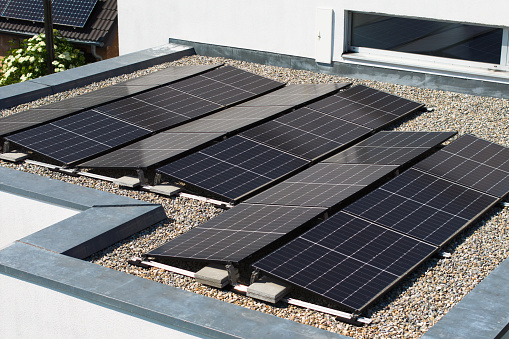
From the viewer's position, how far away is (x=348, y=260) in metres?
10.2

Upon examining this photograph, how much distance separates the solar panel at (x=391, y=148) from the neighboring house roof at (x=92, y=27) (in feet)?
44.0

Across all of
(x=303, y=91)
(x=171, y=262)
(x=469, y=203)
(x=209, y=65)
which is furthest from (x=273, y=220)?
(x=209, y=65)

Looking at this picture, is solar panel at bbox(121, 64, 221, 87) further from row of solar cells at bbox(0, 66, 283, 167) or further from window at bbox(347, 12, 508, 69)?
window at bbox(347, 12, 508, 69)

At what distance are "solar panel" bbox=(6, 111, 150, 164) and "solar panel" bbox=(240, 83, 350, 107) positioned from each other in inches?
119

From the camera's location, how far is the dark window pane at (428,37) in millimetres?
17344

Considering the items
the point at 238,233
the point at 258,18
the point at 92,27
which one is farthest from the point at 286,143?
the point at 92,27

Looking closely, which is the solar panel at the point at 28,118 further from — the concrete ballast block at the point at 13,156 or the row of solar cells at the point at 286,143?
the row of solar cells at the point at 286,143

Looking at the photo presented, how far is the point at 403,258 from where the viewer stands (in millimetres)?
10422

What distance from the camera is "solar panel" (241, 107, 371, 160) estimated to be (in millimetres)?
14438

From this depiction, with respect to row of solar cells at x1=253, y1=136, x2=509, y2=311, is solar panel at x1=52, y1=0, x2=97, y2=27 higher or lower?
higher

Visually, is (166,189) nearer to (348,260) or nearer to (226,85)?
(348,260)

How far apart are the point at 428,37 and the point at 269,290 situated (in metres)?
10.4

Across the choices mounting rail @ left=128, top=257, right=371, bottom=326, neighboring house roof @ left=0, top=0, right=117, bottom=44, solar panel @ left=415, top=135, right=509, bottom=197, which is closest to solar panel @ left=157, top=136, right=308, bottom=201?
mounting rail @ left=128, top=257, right=371, bottom=326

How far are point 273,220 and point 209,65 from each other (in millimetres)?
9355
